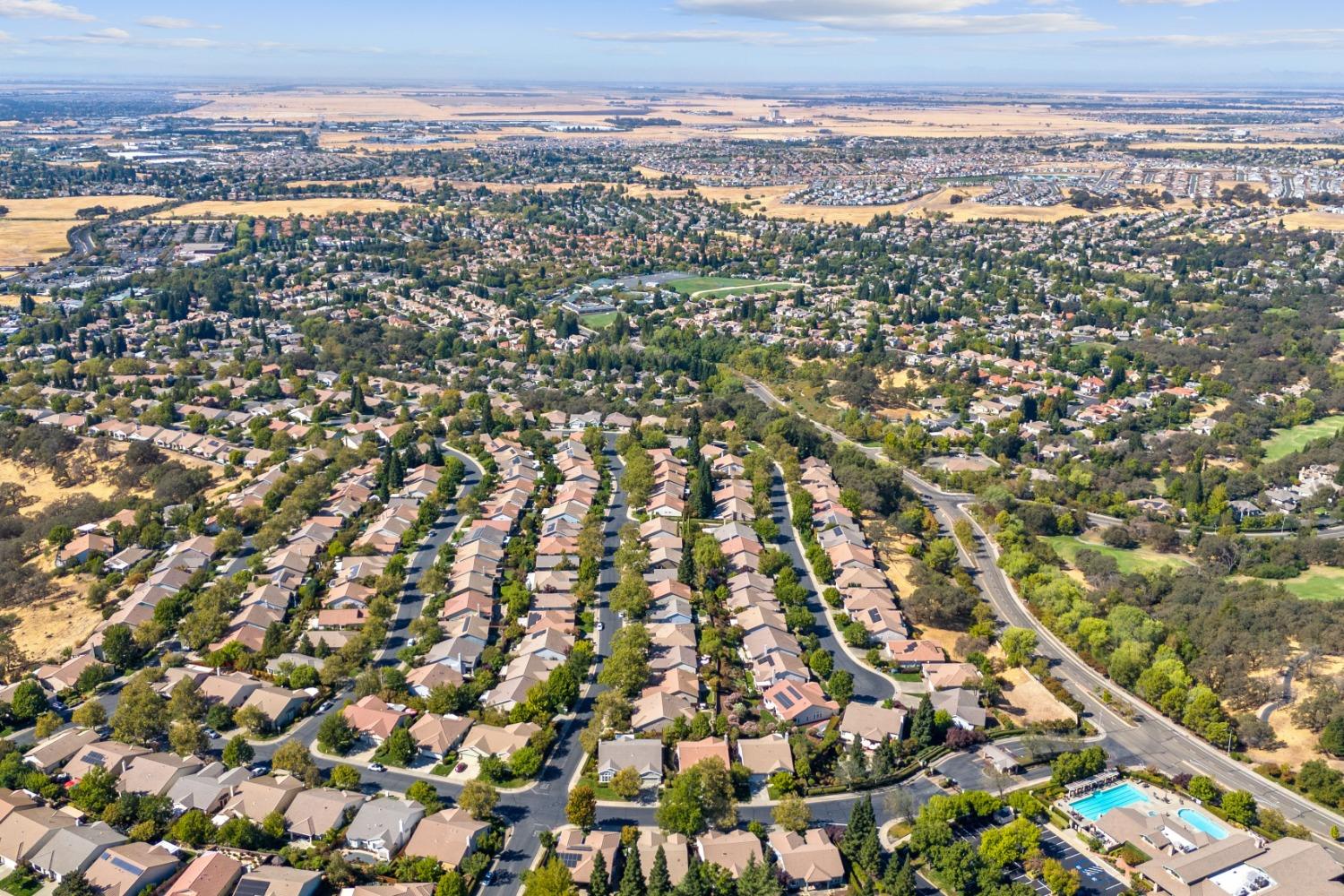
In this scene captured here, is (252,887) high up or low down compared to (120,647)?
down

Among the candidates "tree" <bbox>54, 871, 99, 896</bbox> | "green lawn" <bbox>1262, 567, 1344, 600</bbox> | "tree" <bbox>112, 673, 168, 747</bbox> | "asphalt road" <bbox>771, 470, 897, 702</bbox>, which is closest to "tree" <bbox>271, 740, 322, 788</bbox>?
"tree" <bbox>112, 673, 168, 747</bbox>

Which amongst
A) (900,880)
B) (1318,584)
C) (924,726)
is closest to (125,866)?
(900,880)

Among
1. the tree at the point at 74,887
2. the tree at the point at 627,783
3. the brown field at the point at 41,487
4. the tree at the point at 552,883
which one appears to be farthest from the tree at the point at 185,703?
the brown field at the point at 41,487

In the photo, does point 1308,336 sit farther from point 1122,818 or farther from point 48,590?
point 48,590

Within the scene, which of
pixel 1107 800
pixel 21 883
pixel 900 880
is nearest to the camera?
pixel 900 880

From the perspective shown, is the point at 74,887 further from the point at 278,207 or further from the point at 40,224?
the point at 278,207

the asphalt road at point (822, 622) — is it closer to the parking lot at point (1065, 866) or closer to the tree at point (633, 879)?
the parking lot at point (1065, 866)
